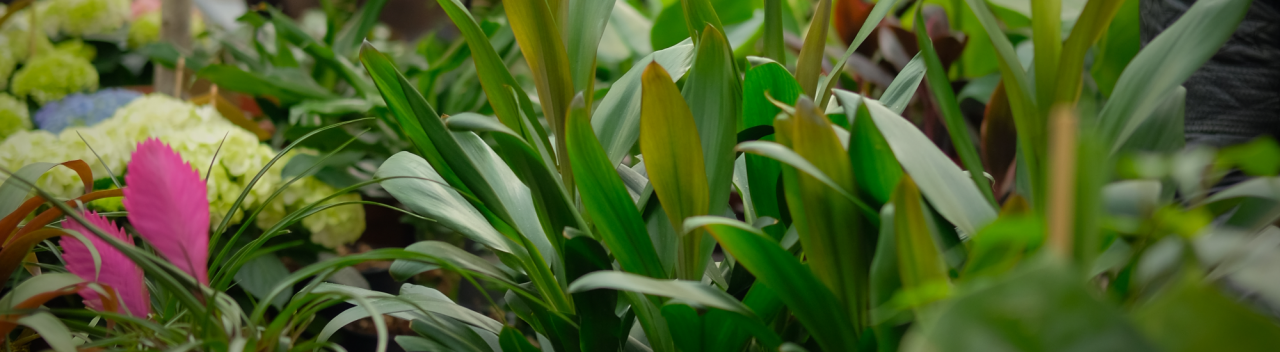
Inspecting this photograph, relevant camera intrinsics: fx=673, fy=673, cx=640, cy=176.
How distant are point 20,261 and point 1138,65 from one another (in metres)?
0.62

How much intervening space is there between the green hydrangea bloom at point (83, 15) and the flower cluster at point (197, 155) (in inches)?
17.8

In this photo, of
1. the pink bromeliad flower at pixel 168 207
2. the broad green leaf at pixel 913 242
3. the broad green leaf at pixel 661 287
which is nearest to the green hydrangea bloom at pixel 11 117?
the pink bromeliad flower at pixel 168 207

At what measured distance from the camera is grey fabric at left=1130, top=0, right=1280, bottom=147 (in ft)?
1.95

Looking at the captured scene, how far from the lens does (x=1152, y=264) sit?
268 mm

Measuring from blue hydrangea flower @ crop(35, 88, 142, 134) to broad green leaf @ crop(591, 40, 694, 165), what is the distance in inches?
33.8

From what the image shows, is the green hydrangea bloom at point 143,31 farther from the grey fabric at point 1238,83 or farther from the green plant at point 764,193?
the grey fabric at point 1238,83

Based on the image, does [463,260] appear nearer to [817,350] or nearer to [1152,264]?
[817,350]

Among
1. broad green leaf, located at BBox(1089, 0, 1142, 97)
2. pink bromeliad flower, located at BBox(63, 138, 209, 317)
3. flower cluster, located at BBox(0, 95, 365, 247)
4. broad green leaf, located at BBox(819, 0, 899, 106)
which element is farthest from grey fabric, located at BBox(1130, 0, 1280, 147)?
flower cluster, located at BBox(0, 95, 365, 247)

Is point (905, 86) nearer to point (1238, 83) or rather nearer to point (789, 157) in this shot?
point (789, 157)

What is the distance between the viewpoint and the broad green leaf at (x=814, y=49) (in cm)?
41

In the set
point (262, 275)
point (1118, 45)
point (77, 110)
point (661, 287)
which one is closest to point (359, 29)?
point (77, 110)

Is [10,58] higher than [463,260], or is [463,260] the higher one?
[10,58]

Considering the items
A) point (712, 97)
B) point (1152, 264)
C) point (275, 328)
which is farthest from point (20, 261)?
point (1152, 264)

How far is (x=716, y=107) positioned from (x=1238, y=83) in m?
0.56
